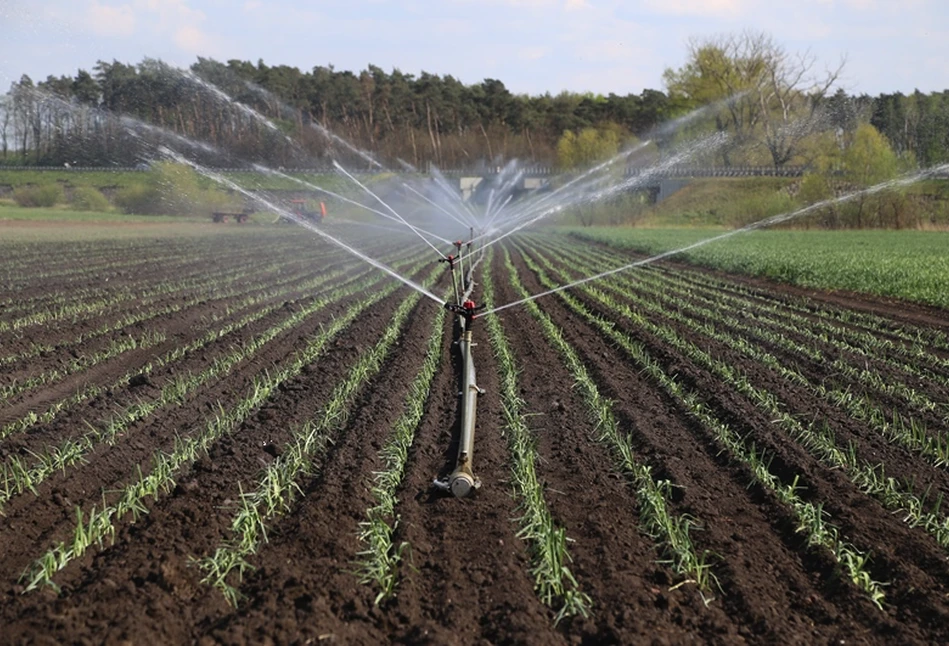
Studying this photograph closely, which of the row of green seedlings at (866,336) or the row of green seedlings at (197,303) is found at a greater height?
the row of green seedlings at (866,336)

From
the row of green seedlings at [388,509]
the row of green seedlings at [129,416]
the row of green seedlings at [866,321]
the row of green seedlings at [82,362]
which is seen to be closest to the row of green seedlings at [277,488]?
the row of green seedlings at [388,509]

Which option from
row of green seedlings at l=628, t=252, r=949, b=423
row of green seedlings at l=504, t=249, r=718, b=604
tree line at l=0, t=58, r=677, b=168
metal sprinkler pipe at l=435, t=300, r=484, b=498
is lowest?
row of green seedlings at l=504, t=249, r=718, b=604

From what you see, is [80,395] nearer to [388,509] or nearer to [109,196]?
[388,509]

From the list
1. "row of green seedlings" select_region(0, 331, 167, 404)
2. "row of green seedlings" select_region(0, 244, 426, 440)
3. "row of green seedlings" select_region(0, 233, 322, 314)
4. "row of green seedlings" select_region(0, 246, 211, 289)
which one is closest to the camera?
"row of green seedlings" select_region(0, 244, 426, 440)

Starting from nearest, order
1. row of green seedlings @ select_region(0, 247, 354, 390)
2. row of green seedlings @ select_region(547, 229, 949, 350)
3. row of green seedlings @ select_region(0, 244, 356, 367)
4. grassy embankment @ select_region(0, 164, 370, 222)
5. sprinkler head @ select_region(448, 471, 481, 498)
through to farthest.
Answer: sprinkler head @ select_region(448, 471, 481, 498) → row of green seedlings @ select_region(0, 247, 354, 390) → row of green seedlings @ select_region(0, 244, 356, 367) → row of green seedlings @ select_region(547, 229, 949, 350) → grassy embankment @ select_region(0, 164, 370, 222)

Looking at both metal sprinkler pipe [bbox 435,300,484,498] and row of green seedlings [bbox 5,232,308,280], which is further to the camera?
row of green seedlings [bbox 5,232,308,280]

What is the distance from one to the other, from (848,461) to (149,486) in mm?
5102

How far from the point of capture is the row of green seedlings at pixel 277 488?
4426 mm

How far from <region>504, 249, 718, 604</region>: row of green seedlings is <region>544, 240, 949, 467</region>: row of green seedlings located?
7.42ft

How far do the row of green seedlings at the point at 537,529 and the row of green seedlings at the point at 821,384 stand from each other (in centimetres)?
311

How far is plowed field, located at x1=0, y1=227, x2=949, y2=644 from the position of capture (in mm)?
4031

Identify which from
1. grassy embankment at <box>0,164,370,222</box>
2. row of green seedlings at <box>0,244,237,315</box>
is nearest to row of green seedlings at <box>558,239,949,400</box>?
row of green seedlings at <box>0,244,237,315</box>

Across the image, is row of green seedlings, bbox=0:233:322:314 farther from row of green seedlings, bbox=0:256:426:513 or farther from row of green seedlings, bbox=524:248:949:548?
row of green seedlings, bbox=524:248:949:548

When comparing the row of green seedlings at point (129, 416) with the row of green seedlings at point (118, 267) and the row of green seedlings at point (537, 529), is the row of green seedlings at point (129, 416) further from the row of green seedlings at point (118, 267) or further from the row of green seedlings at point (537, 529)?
the row of green seedlings at point (118, 267)
